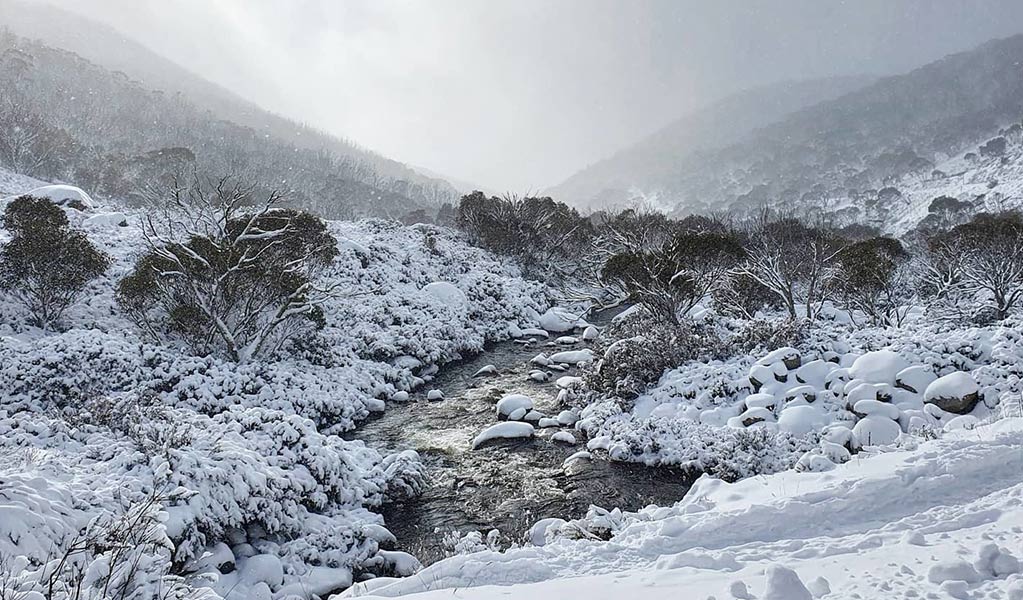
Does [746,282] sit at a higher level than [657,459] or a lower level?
higher

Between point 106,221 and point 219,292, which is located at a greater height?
point 106,221

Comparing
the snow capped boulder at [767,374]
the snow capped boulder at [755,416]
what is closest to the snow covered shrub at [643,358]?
the snow capped boulder at [767,374]

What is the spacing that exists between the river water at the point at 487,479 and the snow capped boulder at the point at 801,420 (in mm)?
2641

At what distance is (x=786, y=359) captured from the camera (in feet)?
43.5

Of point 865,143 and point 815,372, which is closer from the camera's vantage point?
point 815,372

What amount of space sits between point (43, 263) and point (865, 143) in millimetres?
167885

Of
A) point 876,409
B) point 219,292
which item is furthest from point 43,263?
point 876,409

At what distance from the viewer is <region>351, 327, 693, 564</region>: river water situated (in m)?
9.69

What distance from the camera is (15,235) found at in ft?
56.4

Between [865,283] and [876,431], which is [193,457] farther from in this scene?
[865,283]

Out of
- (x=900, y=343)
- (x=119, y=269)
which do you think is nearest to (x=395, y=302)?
(x=119, y=269)

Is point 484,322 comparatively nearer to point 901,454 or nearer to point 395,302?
point 395,302

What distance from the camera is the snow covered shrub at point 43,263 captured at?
1533cm

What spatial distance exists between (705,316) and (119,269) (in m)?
23.2
